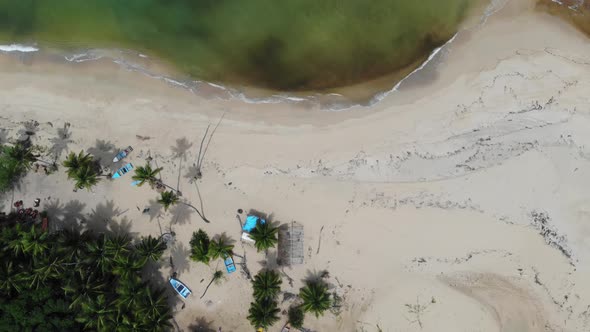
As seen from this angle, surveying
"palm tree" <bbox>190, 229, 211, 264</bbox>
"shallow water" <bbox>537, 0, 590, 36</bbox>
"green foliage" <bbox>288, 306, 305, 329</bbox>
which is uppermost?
"shallow water" <bbox>537, 0, 590, 36</bbox>

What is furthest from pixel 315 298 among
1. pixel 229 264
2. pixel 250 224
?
pixel 250 224

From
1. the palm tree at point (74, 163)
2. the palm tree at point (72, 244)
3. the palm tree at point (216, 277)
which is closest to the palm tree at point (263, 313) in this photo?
the palm tree at point (216, 277)

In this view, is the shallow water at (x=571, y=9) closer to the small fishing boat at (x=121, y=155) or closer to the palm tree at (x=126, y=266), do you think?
the small fishing boat at (x=121, y=155)

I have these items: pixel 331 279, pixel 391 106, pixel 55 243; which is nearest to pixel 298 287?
pixel 331 279

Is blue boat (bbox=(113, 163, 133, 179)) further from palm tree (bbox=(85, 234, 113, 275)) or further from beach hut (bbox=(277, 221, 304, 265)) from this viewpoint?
beach hut (bbox=(277, 221, 304, 265))

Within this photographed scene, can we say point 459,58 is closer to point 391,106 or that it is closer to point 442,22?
point 442,22

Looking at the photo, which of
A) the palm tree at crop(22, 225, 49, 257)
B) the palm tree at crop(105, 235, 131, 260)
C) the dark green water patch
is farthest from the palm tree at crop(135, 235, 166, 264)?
the dark green water patch
